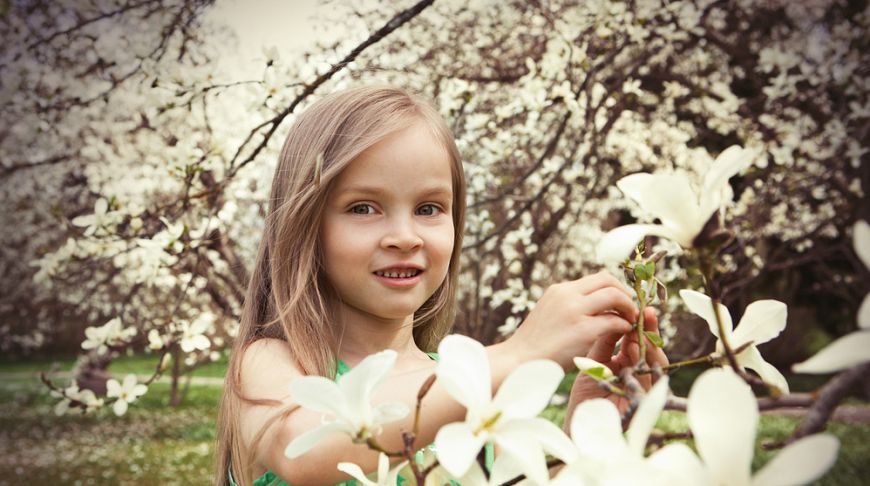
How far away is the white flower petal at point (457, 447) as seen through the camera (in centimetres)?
39

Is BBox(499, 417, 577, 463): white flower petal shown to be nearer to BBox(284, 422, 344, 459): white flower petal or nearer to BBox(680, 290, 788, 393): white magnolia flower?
BBox(284, 422, 344, 459): white flower petal

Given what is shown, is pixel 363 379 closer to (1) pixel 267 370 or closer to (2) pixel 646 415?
(2) pixel 646 415

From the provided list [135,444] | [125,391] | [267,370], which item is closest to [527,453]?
[267,370]

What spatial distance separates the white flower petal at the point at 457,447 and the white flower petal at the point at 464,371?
19 millimetres

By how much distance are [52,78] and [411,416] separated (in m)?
5.83

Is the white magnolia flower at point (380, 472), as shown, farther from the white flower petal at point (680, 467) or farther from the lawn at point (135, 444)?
the lawn at point (135, 444)

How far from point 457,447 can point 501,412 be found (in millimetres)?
40

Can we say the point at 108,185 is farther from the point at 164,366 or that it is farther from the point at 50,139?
the point at 50,139

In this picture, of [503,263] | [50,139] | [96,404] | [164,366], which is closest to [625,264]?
[164,366]

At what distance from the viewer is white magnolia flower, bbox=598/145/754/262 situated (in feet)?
1.49

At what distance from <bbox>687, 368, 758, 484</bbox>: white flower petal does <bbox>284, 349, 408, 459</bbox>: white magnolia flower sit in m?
0.18

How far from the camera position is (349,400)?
0.45 metres

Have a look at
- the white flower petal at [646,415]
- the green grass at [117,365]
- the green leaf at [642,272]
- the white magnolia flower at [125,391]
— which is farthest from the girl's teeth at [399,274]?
the green grass at [117,365]

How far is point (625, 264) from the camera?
661 millimetres
